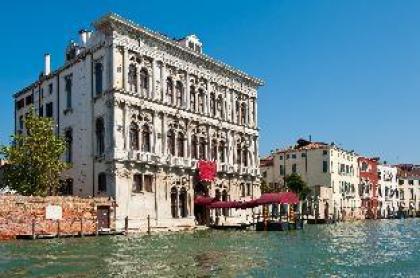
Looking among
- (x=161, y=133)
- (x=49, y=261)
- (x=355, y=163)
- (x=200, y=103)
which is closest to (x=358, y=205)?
(x=355, y=163)

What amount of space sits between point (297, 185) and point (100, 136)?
30.3 m

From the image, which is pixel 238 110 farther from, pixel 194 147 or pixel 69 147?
pixel 69 147

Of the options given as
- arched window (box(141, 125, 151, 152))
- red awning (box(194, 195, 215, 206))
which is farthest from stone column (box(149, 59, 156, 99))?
red awning (box(194, 195, 215, 206))

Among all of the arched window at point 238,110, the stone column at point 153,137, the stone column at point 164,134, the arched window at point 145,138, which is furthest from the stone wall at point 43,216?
the arched window at point 238,110

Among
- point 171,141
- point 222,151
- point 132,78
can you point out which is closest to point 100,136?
point 132,78

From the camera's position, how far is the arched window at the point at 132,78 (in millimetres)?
39500

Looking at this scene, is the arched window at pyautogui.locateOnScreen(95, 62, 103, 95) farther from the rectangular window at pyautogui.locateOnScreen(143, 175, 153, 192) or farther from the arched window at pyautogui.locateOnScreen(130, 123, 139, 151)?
the rectangular window at pyautogui.locateOnScreen(143, 175, 153, 192)

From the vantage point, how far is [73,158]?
135ft

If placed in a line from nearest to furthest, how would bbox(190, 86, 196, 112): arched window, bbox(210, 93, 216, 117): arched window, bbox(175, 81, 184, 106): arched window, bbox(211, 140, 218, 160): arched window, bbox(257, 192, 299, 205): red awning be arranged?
bbox(257, 192, 299, 205): red awning < bbox(175, 81, 184, 106): arched window < bbox(190, 86, 196, 112): arched window < bbox(211, 140, 218, 160): arched window < bbox(210, 93, 216, 117): arched window

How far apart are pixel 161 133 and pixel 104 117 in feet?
14.6

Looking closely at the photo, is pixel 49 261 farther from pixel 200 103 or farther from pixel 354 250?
pixel 200 103

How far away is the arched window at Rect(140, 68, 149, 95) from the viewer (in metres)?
40.5

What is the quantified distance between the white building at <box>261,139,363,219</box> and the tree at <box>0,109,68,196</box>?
113ft

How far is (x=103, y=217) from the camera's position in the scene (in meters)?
35.9
